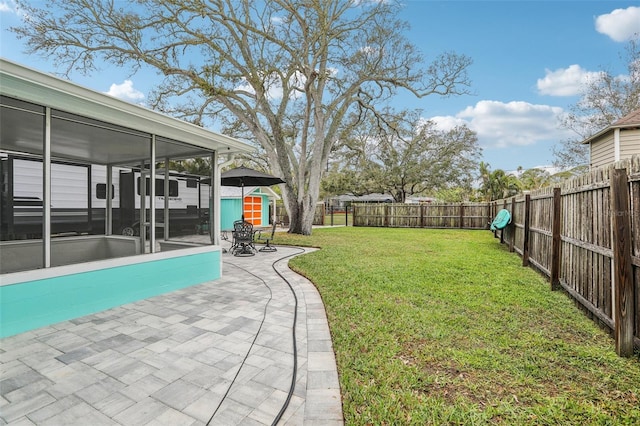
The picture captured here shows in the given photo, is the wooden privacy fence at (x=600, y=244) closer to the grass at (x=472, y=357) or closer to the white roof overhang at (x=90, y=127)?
the grass at (x=472, y=357)

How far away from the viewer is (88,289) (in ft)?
11.8

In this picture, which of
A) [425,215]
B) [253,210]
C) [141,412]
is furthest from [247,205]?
[141,412]

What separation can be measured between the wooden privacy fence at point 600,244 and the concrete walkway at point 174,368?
8.12ft

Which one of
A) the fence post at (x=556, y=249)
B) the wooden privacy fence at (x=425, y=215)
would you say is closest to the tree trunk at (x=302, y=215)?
the wooden privacy fence at (x=425, y=215)

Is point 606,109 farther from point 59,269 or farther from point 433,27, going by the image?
point 59,269

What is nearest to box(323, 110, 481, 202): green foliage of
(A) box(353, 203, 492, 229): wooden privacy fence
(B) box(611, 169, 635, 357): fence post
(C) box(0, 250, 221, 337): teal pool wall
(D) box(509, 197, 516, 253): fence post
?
(A) box(353, 203, 492, 229): wooden privacy fence

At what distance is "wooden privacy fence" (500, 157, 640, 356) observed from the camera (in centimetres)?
248

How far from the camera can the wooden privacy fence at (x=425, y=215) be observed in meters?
16.0

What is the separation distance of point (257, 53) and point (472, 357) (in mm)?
12470

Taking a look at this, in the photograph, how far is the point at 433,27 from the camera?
10938 mm

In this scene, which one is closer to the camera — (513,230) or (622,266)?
(622,266)

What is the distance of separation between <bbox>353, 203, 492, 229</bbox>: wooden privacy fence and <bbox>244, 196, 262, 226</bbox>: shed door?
565 centimetres

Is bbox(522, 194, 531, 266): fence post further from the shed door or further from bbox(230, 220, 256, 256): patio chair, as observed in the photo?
the shed door

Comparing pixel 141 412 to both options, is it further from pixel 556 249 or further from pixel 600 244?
pixel 556 249
